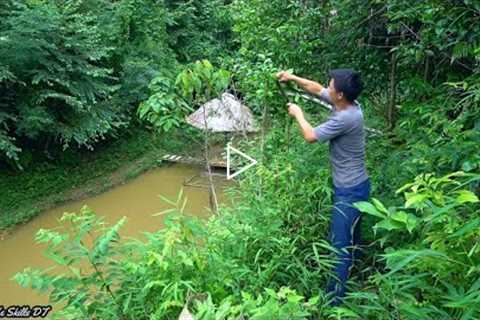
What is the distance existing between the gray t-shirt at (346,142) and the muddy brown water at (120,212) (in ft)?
6.77

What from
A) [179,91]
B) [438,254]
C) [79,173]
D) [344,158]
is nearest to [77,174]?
[79,173]

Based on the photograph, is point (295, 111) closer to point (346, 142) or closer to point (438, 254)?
point (346, 142)

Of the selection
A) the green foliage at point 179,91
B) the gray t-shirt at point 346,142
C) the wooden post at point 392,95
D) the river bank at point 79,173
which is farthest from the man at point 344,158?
the river bank at point 79,173

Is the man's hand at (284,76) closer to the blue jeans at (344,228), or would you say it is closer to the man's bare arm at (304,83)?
the man's bare arm at (304,83)

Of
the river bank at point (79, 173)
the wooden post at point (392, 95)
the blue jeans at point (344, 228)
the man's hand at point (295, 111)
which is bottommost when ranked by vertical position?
the river bank at point (79, 173)

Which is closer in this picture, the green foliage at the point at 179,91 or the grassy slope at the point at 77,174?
the green foliage at the point at 179,91

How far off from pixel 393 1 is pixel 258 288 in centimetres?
160

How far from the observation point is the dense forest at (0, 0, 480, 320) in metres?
1.71

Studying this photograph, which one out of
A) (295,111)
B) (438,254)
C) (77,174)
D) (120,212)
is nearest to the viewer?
(438,254)

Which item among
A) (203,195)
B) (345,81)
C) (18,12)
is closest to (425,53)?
(345,81)

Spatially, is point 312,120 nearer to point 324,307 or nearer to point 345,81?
point 345,81

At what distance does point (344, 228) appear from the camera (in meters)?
2.43

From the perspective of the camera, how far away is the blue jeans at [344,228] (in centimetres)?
241

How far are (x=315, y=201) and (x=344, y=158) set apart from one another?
0.34 metres
